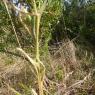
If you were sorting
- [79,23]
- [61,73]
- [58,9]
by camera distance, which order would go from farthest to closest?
[79,23] → [58,9] → [61,73]

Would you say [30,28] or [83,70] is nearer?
[30,28]

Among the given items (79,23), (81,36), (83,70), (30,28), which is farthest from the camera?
(79,23)

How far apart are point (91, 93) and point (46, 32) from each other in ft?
4.89

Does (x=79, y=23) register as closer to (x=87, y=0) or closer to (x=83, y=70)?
(x=87, y=0)

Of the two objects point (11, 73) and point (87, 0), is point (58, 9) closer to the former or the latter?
point (11, 73)

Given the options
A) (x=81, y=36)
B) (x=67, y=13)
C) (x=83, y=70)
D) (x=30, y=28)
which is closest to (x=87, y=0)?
(x=67, y=13)

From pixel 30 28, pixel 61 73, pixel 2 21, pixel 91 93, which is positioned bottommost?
pixel 91 93

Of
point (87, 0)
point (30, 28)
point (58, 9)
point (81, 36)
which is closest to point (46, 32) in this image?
point (58, 9)

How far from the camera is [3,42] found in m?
4.57

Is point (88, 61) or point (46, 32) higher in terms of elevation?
point (46, 32)

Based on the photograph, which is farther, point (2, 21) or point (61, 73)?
point (2, 21)

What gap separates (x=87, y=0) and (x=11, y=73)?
8.96 ft

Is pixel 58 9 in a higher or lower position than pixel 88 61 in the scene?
higher

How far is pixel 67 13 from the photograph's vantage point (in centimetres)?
582
